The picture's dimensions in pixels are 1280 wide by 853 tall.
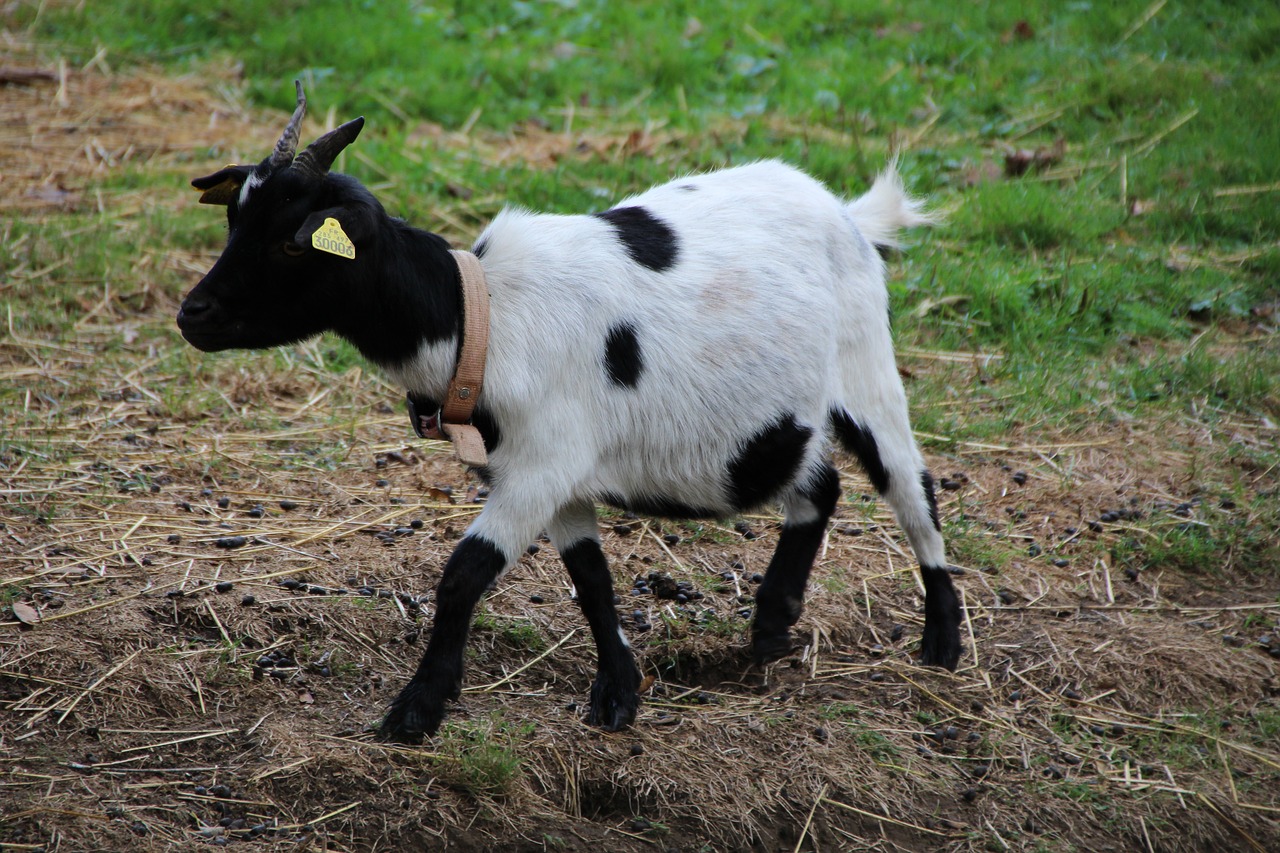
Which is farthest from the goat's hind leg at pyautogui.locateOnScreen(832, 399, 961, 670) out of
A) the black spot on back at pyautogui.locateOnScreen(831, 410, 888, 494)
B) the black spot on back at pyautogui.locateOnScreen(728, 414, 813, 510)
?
the black spot on back at pyautogui.locateOnScreen(728, 414, 813, 510)

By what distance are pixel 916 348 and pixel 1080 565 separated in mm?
1687

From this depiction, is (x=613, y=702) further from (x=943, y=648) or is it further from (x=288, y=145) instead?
(x=288, y=145)

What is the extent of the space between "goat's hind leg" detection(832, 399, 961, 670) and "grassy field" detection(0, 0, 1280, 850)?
12cm

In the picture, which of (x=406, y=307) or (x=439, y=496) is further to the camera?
(x=439, y=496)

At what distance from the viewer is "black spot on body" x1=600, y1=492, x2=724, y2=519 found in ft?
12.4

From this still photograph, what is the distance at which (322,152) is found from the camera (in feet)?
10.9

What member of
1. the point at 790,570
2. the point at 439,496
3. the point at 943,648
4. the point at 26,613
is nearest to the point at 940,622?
the point at 943,648

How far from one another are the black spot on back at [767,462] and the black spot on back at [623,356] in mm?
439

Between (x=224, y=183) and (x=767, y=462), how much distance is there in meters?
1.79

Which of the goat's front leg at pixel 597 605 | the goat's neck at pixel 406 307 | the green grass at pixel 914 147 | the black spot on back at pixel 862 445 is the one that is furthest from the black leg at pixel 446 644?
the green grass at pixel 914 147

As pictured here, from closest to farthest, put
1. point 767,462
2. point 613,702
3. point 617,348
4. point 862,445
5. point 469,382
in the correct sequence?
1. point 469,382
2. point 617,348
3. point 613,702
4. point 767,462
5. point 862,445

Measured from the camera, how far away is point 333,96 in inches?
326

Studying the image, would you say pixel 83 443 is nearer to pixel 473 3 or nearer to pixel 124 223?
pixel 124 223

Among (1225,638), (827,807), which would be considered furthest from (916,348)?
(827,807)
